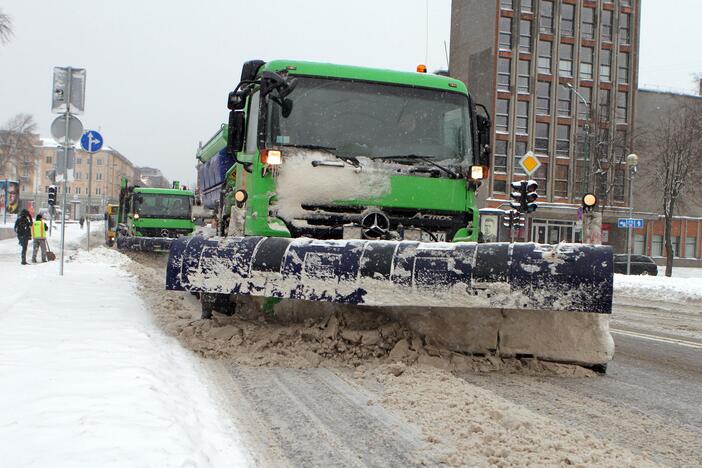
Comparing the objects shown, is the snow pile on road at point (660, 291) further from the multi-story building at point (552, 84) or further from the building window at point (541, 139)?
the building window at point (541, 139)

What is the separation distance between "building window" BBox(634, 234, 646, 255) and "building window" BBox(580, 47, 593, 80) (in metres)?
A: 13.2

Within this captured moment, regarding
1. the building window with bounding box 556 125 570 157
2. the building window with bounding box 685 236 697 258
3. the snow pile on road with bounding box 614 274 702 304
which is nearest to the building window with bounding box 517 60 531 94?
the building window with bounding box 556 125 570 157

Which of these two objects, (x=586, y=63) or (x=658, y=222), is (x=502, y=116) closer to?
(x=586, y=63)

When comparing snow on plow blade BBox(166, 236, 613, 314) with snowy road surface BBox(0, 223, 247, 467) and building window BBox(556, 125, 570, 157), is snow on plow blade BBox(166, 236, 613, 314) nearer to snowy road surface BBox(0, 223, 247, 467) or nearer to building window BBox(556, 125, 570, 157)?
snowy road surface BBox(0, 223, 247, 467)

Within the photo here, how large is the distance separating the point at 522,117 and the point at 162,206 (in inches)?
1346

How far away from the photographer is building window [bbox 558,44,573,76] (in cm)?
4900

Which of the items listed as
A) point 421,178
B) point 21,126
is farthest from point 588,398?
point 21,126

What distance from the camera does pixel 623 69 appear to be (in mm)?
50031

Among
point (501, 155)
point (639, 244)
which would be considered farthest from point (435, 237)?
point (639, 244)

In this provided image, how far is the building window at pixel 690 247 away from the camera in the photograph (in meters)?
52.8

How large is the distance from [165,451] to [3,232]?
37168 mm

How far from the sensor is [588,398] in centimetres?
419

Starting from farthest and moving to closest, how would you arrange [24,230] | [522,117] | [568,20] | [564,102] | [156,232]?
[568,20] < [564,102] < [522,117] < [156,232] < [24,230]

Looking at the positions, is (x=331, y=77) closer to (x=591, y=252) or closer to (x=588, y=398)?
(x=591, y=252)
